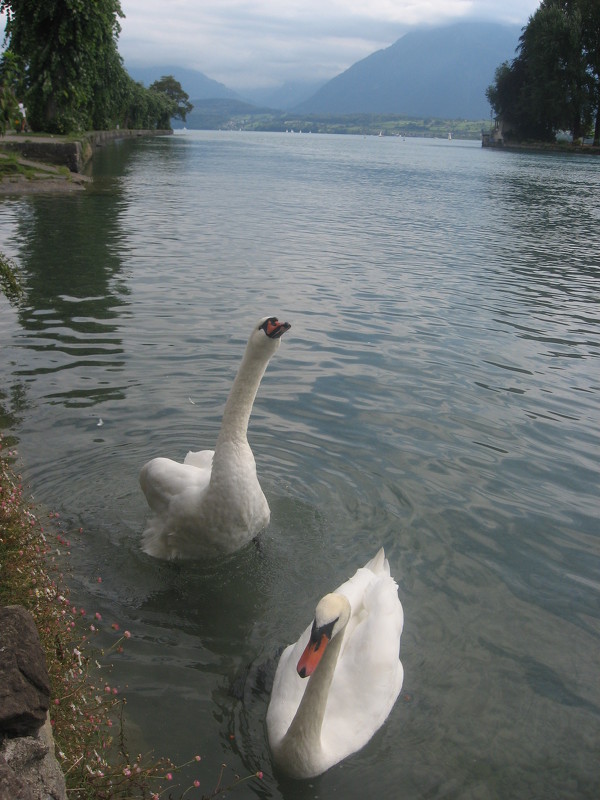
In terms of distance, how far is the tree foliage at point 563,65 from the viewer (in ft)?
279

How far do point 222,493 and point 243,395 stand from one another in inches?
31.4

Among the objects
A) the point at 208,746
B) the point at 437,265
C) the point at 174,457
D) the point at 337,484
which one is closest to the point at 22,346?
the point at 174,457

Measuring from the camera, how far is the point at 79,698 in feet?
13.3

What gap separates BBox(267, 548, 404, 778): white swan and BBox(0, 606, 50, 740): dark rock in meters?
1.20

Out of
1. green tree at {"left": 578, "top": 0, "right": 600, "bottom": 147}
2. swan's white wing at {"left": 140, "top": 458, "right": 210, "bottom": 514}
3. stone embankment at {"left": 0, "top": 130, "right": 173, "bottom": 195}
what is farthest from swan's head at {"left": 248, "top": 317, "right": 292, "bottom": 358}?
green tree at {"left": 578, "top": 0, "right": 600, "bottom": 147}

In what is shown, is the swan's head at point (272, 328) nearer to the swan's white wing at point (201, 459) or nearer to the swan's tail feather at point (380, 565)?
the swan's white wing at point (201, 459)

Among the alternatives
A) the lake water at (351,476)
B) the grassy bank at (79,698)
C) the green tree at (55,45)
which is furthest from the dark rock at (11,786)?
the green tree at (55,45)

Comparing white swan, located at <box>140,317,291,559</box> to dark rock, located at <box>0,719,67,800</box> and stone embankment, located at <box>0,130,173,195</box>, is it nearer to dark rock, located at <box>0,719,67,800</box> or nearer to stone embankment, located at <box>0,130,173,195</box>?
dark rock, located at <box>0,719,67,800</box>

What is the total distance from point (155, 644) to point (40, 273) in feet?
36.3

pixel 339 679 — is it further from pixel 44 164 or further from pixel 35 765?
pixel 44 164

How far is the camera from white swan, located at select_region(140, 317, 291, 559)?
586 centimetres

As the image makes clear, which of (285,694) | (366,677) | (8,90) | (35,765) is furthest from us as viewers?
(8,90)

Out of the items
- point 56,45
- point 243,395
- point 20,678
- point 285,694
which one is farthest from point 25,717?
point 56,45

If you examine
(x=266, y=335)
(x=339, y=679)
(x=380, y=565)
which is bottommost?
(x=339, y=679)
